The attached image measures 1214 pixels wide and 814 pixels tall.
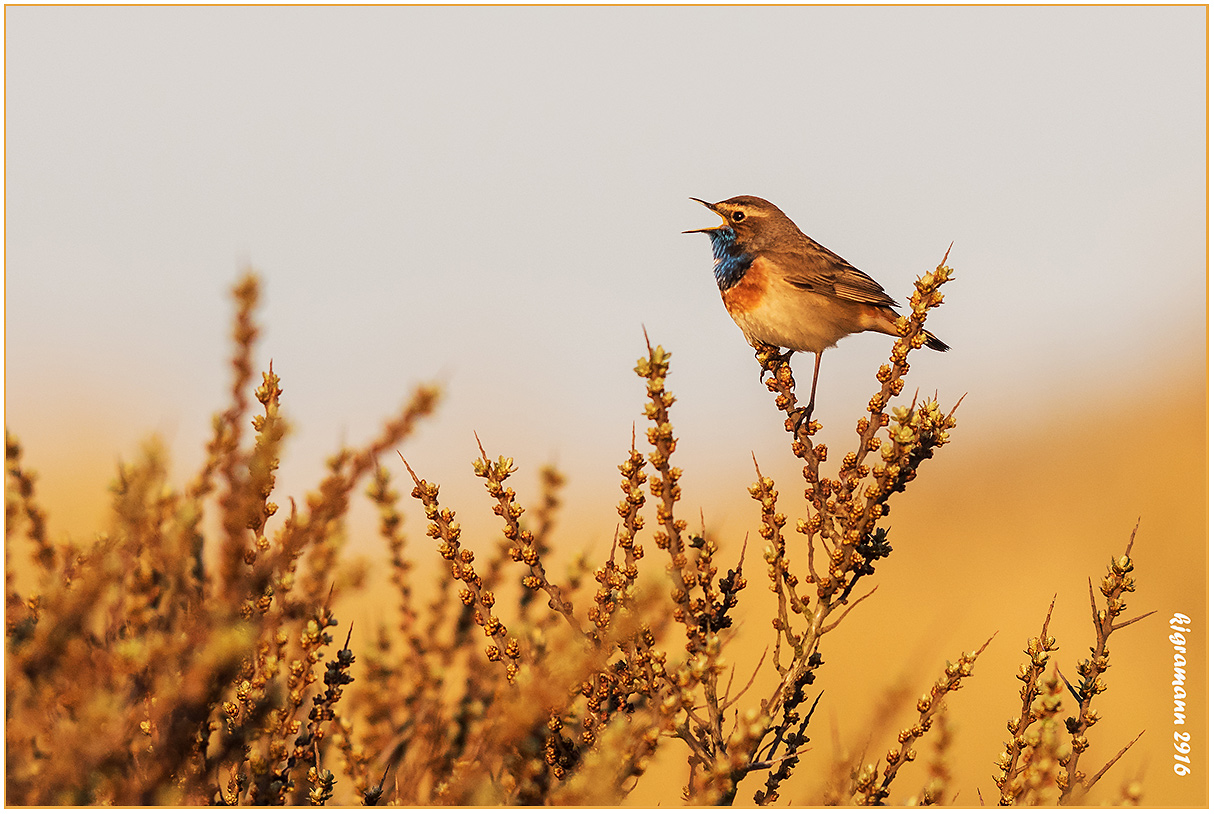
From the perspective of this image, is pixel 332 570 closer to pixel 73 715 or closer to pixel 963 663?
pixel 73 715

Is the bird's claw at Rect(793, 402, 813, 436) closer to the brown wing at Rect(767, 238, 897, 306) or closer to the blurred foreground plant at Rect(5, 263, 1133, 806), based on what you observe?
the blurred foreground plant at Rect(5, 263, 1133, 806)

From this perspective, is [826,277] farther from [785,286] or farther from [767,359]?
[767,359]

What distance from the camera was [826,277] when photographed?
270 inches

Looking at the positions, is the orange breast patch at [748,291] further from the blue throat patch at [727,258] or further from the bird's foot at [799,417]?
the bird's foot at [799,417]

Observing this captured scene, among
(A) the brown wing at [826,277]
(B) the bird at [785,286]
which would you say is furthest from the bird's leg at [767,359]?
(A) the brown wing at [826,277]

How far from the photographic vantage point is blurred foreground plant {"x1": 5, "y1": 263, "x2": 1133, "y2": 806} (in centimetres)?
295

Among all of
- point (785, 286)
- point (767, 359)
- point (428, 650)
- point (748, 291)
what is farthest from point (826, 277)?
point (428, 650)

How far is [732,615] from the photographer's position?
3770 mm

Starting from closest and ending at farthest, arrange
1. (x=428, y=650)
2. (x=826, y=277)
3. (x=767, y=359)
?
(x=428, y=650)
(x=767, y=359)
(x=826, y=277)

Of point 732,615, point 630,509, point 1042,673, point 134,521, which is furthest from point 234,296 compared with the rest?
point 1042,673

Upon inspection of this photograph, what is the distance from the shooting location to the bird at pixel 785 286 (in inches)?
253

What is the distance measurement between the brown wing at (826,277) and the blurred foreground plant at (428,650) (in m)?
2.66

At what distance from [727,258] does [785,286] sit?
59 cm

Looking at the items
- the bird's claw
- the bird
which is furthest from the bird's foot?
the bird
